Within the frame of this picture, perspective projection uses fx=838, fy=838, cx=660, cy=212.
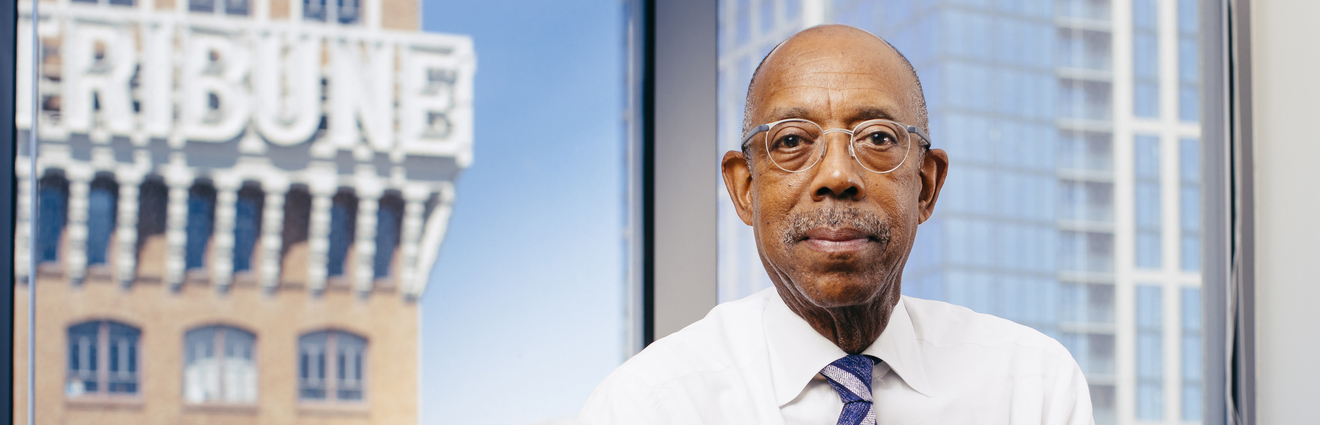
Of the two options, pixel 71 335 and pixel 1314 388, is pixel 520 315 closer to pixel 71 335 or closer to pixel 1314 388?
pixel 1314 388

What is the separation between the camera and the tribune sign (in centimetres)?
303

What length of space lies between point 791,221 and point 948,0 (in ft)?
5.11

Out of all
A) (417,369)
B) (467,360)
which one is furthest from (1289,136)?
(417,369)

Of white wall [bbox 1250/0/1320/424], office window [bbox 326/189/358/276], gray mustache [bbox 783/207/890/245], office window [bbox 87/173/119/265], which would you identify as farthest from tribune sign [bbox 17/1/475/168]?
white wall [bbox 1250/0/1320/424]

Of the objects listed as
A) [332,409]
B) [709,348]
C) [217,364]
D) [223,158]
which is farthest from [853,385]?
[332,409]

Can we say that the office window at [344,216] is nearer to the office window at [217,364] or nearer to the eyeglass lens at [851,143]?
the office window at [217,364]

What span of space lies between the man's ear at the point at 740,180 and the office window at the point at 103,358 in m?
6.53

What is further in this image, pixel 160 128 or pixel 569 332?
pixel 160 128

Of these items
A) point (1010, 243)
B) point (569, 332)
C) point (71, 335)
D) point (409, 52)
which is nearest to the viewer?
point (569, 332)

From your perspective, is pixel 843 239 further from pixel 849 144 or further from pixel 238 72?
pixel 238 72

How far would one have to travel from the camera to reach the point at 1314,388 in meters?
1.78

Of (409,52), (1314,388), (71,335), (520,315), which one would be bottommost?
(71,335)

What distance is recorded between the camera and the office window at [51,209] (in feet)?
6.49

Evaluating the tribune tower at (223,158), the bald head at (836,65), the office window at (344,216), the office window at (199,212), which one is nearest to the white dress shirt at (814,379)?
the bald head at (836,65)
